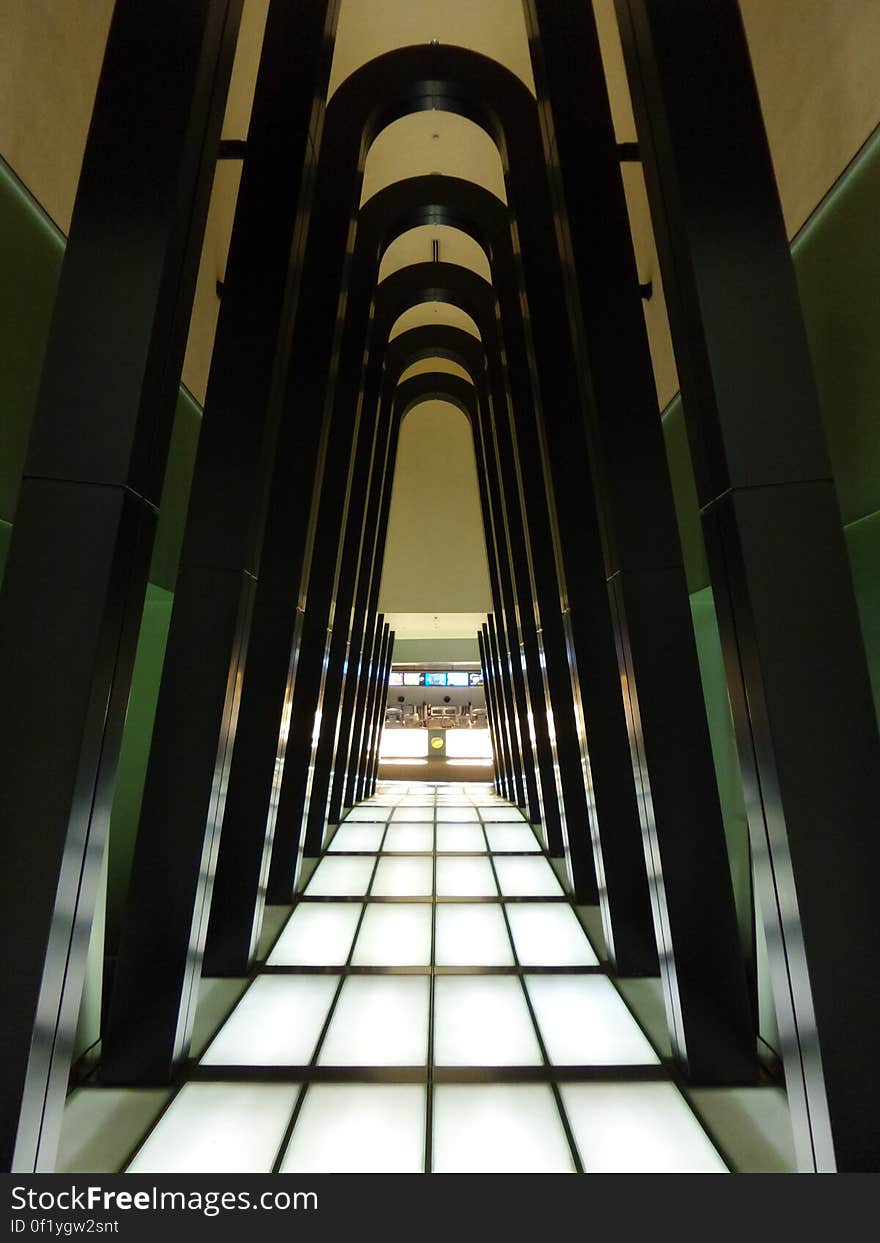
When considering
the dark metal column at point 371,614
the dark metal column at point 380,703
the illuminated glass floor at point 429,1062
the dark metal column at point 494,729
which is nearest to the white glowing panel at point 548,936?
the illuminated glass floor at point 429,1062

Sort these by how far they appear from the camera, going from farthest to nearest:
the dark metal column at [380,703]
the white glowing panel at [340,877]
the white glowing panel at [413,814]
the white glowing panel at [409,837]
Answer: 1. the dark metal column at [380,703]
2. the white glowing panel at [413,814]
3. the white glowing panel at [409,837]
4. the white glowing panel at [340,877]

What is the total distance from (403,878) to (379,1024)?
11.8 feet

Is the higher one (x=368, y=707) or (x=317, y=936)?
(x=368, y=707)

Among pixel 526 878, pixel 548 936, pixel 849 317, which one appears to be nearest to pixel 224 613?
pixel 849 317

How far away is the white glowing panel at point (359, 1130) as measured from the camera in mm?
2998

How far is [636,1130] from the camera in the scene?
10.5 ft

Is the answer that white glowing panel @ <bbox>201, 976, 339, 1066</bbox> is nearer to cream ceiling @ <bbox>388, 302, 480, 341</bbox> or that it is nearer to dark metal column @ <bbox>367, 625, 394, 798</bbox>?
cream ceiling @ <bbox>388, 302, 480, 341</bbox>

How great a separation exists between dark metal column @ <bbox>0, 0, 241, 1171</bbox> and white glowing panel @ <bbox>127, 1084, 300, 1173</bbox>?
896mm

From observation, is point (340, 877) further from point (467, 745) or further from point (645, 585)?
point (467, 745)

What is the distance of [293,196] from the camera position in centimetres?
470

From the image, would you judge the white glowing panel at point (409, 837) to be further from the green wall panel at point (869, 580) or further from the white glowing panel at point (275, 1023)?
the green wall panel at point (869, 580)

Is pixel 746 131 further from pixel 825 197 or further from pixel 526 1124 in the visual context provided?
pixel 526 1124

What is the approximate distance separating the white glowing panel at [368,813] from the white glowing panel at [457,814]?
1.20 meters

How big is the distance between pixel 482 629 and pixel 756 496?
19388 millimetres
